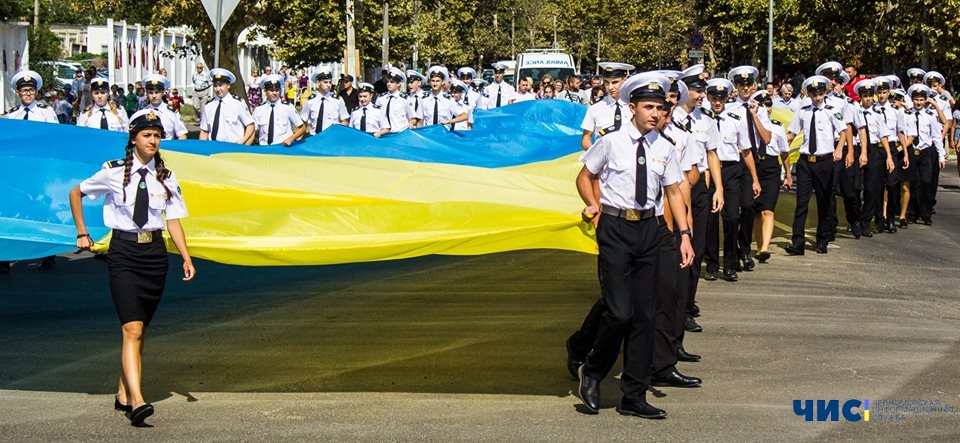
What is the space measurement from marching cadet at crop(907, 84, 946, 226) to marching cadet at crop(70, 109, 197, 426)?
12541 millimetres

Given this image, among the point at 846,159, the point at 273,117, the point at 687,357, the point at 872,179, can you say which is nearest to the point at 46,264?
the point at 273,117

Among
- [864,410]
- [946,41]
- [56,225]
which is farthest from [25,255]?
[946,41]

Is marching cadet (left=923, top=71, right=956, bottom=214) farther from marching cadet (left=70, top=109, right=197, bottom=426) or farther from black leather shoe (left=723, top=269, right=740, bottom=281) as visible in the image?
marching cadet (left=70, top=109, right=197, bottom=426)

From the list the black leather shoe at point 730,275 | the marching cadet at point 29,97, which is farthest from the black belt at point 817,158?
the marching cadet at point 29,97

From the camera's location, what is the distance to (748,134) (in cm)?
1272

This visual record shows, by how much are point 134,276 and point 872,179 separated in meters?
11.5

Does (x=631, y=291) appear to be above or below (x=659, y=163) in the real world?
below

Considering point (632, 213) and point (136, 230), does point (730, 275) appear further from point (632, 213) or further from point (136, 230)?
point (136, 230)

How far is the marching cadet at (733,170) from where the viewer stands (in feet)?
41.4

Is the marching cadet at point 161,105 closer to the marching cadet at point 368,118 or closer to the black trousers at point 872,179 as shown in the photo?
the marching cadet at point 368,118

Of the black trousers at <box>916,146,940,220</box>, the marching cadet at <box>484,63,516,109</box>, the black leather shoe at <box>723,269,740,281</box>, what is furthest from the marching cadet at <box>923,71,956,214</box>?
the marching cadet at <box>484,63,516,109</box>

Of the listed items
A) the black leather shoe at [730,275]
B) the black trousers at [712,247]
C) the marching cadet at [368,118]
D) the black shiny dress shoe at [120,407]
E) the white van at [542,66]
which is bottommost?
the black shiny dress shoe at [120,407]

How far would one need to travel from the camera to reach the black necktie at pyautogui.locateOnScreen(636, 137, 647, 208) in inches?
287

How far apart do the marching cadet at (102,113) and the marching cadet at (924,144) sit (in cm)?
1004
